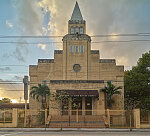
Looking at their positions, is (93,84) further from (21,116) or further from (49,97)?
(21,116)

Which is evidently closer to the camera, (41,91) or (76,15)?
(41,91)

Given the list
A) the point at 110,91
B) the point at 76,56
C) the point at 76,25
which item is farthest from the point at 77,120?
the point at 76,25

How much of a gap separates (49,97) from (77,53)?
9877 millimetres

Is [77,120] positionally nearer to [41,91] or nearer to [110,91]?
[110,91]

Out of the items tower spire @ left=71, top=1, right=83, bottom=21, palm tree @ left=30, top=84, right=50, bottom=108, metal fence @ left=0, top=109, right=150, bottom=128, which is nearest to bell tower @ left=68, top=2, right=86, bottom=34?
tower spire @ left=71, top=1, right=83, bottom=21

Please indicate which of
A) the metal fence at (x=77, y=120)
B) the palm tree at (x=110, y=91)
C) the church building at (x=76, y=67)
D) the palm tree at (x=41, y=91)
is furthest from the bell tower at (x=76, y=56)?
the metal fence at (x=77, y=120)

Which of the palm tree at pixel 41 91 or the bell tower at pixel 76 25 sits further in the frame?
the bell tower at pixel 76 25

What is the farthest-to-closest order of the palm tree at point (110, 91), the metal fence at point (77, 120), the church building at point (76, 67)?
the church building at point (76, 67), the palm tree at point (110, 91), the metal fence at point (77, 120)

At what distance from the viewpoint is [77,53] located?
125 ft

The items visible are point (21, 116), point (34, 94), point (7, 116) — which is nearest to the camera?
point (7, 116)

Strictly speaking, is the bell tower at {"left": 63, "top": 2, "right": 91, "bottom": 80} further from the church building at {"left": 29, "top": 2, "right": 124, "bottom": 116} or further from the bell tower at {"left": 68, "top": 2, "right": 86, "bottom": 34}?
the bell tower at {"left": 68, "top": 2, "right": 86, "bottom": 34}

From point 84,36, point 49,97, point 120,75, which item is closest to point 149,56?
point 120,75

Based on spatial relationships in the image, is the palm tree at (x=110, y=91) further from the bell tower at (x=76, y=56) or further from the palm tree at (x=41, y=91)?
the palm tree at (x=41, y=91)

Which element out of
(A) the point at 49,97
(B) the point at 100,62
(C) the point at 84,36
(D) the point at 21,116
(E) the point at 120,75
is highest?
(C) the point at 84,36
